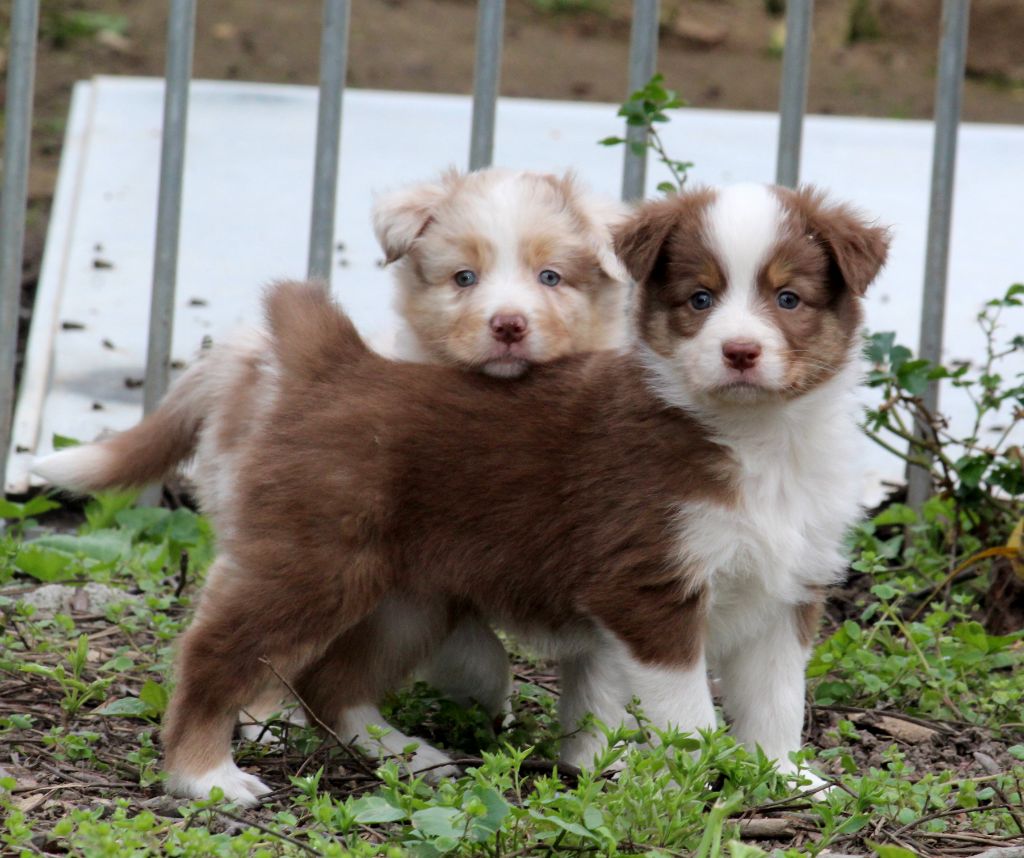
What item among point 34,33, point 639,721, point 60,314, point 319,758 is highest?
point 34,33

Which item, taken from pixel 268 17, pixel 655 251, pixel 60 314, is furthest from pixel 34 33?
pixel 268 17

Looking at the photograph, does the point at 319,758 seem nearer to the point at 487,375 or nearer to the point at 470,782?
the point at 470,782

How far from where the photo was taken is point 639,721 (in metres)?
3.44

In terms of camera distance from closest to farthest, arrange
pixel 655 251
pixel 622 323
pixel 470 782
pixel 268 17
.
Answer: pixel 470 782 → pixel 655 251 → pixel 622 323 → pixel 268 17

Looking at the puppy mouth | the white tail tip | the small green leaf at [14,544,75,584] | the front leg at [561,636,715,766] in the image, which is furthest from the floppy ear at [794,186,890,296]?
the small green leaf at [14,544,75,584]

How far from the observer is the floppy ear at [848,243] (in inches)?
140

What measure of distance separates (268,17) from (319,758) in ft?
34.5

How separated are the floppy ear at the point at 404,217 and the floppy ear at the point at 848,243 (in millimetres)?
1281

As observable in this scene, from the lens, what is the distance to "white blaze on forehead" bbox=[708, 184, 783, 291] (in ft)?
11.5

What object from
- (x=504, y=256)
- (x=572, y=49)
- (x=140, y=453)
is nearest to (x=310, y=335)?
(x=504, y=256)

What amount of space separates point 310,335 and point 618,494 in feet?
3.00

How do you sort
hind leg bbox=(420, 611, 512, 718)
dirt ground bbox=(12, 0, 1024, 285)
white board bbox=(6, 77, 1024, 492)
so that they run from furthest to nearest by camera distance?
dirt ground bbox=(12, 0, 1024, 285) < white board bbox=(6, 77, 1024, 492) < hind leg bbox=(420, 611, 512, 718)

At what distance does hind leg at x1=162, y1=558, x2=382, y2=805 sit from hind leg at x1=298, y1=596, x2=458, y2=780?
1.02 feet

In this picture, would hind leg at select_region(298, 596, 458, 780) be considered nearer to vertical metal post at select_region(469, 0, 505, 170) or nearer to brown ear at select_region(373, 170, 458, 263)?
brown ear at select_region(373, 170, 458, 263)
